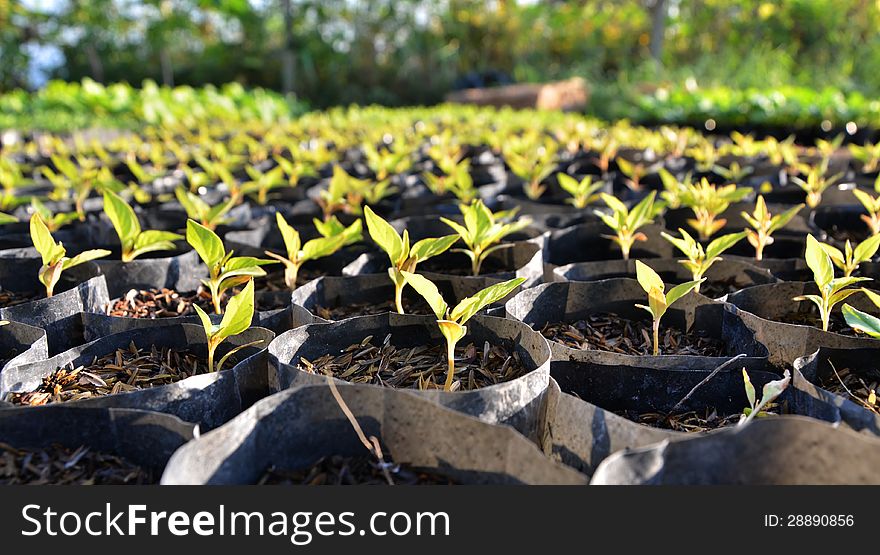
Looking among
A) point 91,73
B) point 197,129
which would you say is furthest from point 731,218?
point 91,73

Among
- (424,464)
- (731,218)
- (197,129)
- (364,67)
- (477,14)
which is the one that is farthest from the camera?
(477,14)

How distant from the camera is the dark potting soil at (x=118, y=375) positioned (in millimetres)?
1363

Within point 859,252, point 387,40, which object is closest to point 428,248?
point 859,252

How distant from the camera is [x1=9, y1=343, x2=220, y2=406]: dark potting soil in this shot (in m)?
1.36

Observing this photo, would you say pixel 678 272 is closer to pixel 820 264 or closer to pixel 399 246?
pixel 820 264

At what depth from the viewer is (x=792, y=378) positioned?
131 centimetres

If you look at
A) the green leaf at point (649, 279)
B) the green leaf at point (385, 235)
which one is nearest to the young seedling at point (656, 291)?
the green leaf at point (649, 279)

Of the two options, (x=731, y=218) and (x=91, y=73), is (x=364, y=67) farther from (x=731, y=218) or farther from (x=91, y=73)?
(x=731, y=218)

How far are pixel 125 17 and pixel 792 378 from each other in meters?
22.7

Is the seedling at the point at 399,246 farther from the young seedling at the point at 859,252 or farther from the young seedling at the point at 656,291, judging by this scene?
the young seedling at the point at 859,252

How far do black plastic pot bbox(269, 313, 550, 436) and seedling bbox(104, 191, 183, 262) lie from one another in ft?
2.51

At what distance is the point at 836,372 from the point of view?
138 centimetres

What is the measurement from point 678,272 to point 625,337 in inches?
17.3

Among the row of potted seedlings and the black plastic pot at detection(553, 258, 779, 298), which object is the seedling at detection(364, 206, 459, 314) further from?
the black plastic pot at detection(553, 258, 779, 298)
